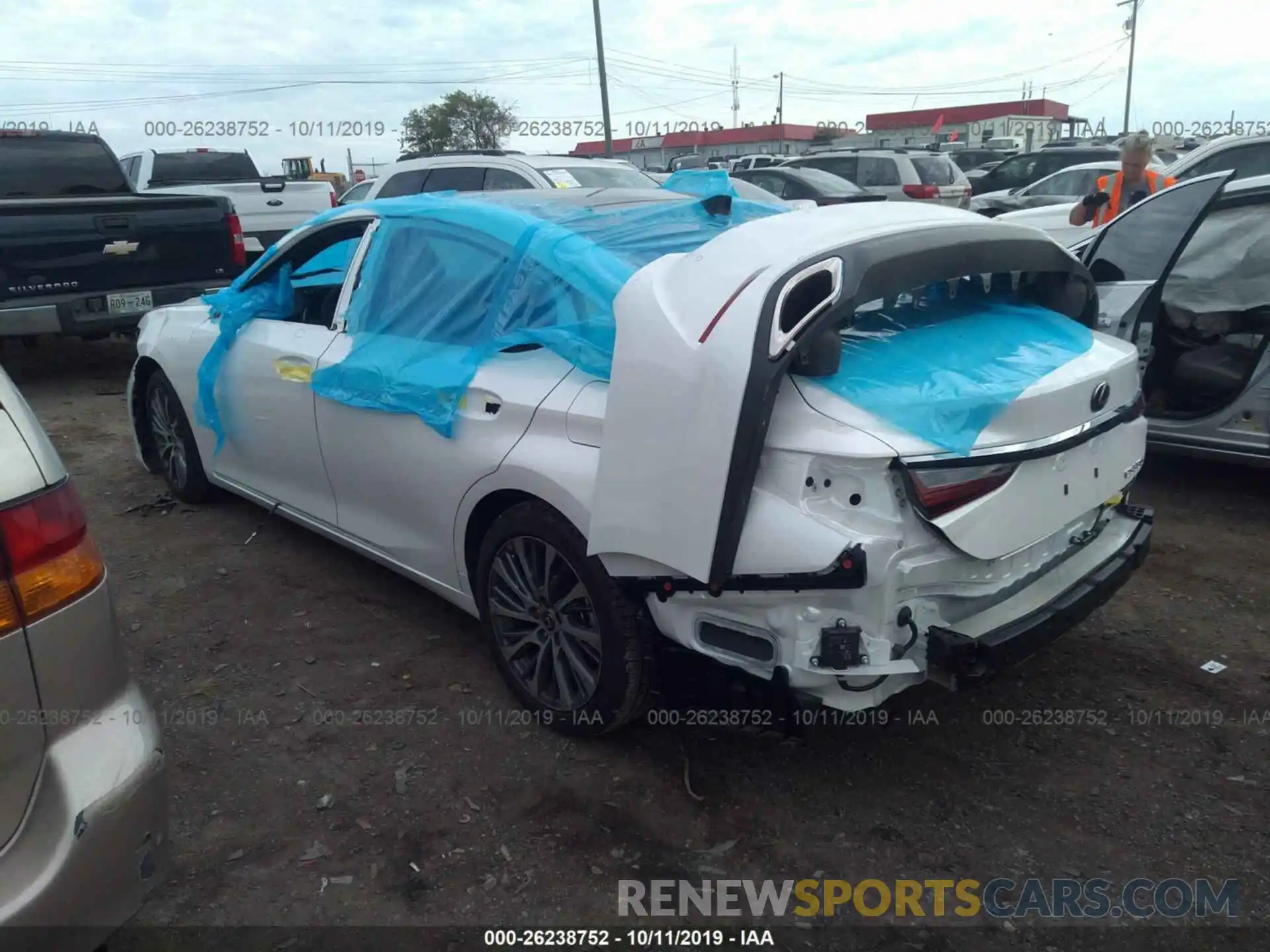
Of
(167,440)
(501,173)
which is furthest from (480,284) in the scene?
(501,173)

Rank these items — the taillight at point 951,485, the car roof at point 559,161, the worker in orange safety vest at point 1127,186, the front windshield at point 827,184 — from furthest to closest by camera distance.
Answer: the front windshield at point 827,184 → the car roof at point 559,161 → the worker in orange safety vest at point 1127,186 → the taillight at point 951,485

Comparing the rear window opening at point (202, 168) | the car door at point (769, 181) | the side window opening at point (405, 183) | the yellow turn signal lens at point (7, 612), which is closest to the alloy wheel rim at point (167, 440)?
the yellow turn signal lens at point (7, 612)

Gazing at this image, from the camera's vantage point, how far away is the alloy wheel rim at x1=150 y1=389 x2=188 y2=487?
5273 millimetres

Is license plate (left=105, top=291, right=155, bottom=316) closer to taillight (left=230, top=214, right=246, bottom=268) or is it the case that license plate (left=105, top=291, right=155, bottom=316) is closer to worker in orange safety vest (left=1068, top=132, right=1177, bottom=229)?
taillight (left=230, top=214, right=246, bottom=268)

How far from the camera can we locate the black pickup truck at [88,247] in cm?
723

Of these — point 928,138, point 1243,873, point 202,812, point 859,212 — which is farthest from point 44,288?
point 928,138

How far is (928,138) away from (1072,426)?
50.1 metres

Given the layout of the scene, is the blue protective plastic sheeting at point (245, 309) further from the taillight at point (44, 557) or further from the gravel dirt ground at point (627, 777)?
the taillight at point (44, 557)

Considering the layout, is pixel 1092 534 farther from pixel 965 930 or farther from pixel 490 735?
pixel 490 735

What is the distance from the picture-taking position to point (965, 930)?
2.46m

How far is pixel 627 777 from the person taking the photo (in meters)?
3.04

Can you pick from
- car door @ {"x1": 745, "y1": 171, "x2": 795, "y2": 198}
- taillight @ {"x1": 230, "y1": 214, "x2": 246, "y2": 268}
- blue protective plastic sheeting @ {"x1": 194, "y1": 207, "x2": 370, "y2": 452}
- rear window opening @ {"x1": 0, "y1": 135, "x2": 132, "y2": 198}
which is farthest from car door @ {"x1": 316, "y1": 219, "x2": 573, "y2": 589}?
car door @ {"x1": 745, "y1": 171, "x2": 795, "y2": 198}

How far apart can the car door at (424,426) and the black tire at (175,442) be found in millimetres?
1603

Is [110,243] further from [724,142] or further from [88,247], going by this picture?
[724,142]
